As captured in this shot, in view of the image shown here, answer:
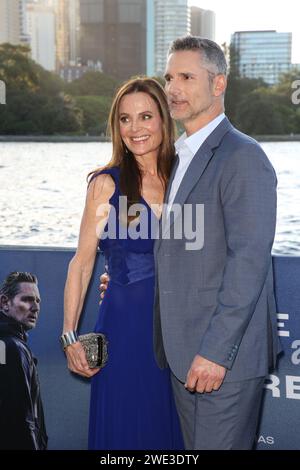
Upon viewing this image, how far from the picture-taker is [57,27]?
57.1 ft

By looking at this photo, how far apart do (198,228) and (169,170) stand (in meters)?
0.42

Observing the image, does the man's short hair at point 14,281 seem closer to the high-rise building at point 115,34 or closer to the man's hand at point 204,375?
the man's hand at point 204,375

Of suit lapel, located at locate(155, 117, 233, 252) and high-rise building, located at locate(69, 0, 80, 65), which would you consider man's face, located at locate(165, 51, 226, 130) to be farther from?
high-rise building, located at locate(69, 0, 80, 65)

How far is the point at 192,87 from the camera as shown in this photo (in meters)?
1.64

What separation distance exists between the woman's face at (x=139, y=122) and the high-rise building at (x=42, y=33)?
49.6ft

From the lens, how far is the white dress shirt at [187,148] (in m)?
1.65

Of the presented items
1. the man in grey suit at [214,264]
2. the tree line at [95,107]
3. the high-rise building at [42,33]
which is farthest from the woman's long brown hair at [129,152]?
the high-rise building at [42,33]

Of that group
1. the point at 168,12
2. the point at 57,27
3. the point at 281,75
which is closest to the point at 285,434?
the point at 168,12

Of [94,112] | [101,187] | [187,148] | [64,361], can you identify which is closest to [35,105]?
[94,112]

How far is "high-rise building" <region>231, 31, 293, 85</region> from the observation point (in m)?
13.7

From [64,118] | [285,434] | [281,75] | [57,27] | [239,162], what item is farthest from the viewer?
[57,27]

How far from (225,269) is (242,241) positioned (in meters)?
0.08

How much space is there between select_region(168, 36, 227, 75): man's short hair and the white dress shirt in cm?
12

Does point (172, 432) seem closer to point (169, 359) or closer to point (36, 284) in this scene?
point (169, 359)
